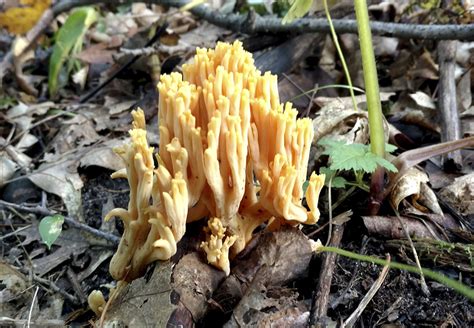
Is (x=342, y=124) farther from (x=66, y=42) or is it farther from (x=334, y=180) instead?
(x=66, y=42)

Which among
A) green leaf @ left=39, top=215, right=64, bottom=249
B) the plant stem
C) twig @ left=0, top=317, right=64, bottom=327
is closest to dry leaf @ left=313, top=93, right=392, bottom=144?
the plant stem

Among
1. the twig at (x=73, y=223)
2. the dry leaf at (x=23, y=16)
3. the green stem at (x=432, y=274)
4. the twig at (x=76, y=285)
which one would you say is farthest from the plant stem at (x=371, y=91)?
the dry leaf at (x=23, y=16)

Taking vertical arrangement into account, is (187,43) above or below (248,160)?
below

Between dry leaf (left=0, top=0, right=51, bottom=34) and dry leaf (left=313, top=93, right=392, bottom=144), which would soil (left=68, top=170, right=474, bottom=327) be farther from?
dry leaf (left=0, top=0, right=51, bottom=34)

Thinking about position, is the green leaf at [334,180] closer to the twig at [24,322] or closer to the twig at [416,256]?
the twig at [416,256]

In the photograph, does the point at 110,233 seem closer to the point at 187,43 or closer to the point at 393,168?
the point at 393,168

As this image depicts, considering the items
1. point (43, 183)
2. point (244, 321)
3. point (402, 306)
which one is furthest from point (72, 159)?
point (402, 306)
